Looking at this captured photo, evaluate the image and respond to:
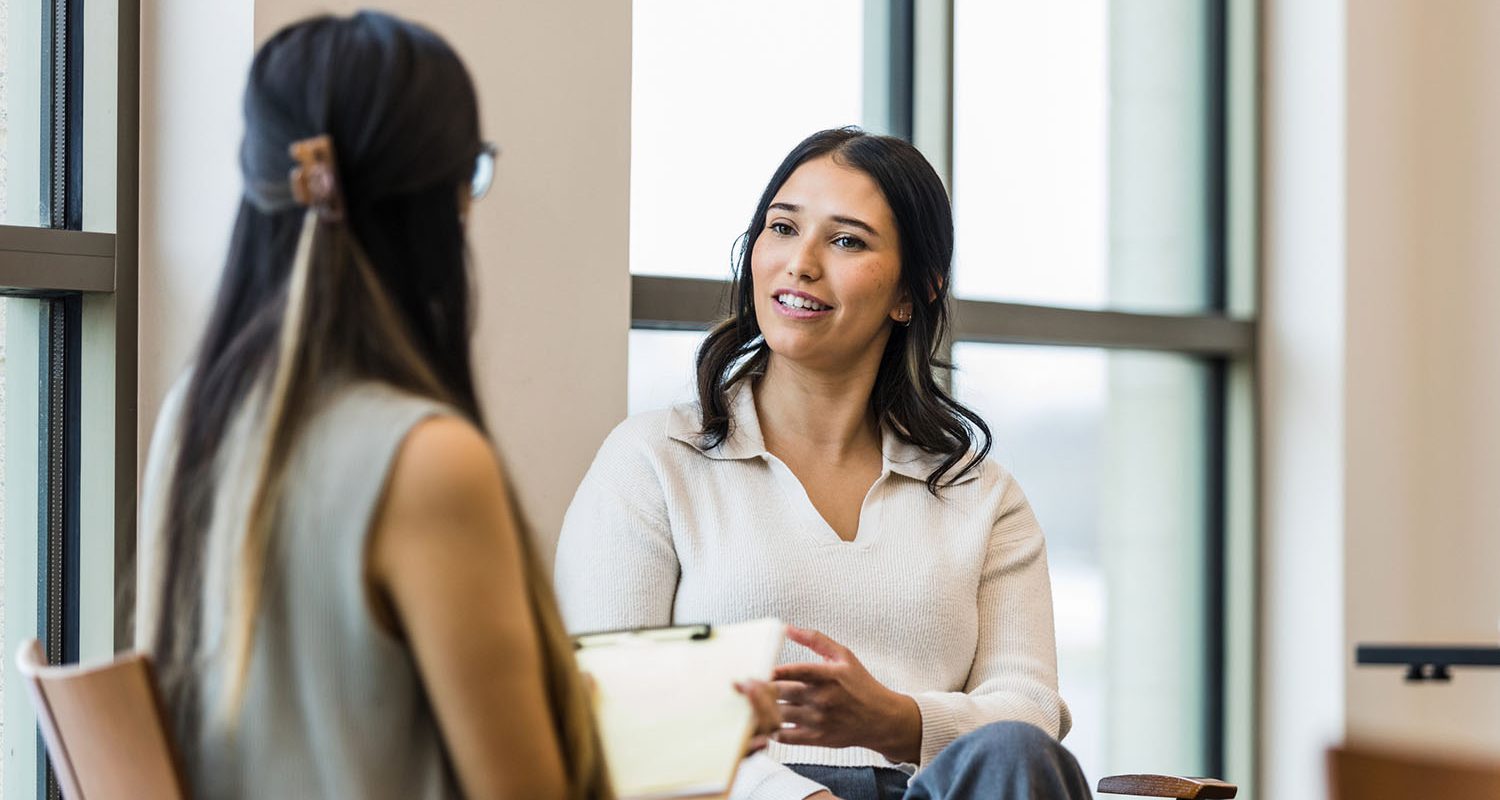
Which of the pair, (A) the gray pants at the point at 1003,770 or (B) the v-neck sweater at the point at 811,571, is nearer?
(A) the gray pants at the point at 1003,770

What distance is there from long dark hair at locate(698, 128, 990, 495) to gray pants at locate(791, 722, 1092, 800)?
0.49 metres

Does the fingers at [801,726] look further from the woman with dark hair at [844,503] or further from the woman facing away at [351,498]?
the woman facing away at [351,498]

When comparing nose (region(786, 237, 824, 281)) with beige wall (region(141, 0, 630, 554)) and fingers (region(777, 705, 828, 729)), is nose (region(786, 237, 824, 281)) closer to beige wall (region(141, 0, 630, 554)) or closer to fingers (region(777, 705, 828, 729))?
beige wall (region(141, 0, 630, 554))

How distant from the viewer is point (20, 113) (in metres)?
2.13

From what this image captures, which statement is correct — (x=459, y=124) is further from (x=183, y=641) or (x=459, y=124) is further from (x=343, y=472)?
(x=183, y=641)

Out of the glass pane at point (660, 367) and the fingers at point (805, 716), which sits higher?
the glass pane at point (660, 367)

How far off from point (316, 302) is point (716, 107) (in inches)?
66.8

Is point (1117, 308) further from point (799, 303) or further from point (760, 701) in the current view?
point (760, 701)

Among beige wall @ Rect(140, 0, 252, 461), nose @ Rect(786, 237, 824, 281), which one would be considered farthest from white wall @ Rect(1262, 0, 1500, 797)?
beige wall @ Rect(140, 0, 252, 461)

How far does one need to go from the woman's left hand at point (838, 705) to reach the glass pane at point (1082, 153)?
1.36m

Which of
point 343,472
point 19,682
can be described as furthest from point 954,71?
point 343,472

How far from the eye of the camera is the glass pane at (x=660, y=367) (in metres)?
2.68

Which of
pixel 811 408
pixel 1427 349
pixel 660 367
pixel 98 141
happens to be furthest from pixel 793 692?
pixel 1427 349

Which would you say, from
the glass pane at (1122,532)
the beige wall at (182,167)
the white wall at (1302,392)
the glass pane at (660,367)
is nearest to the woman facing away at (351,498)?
the beige wall at (182,167)
